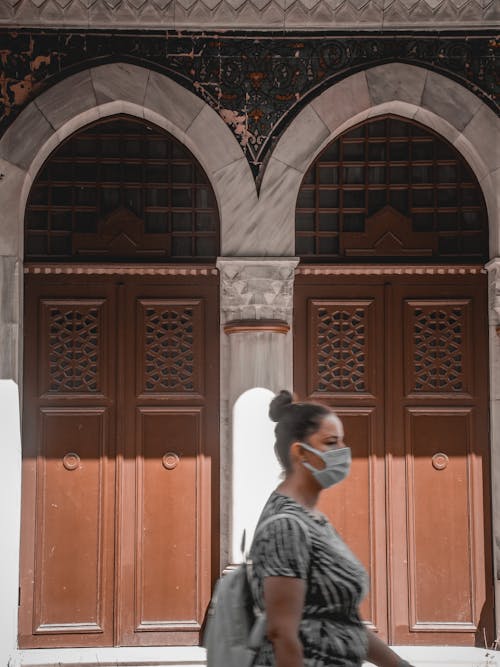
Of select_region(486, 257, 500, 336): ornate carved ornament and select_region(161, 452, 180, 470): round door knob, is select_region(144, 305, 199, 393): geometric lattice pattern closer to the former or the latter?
select_region(161, 452, 180, 470): round door knob

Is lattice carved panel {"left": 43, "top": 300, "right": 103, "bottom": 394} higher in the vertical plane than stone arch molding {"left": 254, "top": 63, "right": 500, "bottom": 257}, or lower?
lower

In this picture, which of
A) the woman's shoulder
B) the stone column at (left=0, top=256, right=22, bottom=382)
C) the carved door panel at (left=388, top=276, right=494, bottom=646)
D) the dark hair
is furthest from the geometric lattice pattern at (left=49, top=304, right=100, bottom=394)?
the woman's shoulder

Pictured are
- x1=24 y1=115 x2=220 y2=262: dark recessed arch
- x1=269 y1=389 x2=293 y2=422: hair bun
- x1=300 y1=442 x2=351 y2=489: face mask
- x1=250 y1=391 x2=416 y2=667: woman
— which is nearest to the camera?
x1=250 y1=391 x2=416 y2=667: woman

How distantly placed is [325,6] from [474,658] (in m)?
5.27

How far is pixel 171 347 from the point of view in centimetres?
775

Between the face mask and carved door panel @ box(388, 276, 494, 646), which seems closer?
the face mask

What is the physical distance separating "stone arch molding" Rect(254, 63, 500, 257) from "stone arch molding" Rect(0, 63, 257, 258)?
242 millimetres

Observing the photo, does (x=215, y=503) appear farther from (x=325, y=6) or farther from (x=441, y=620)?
(x=325, y=6)

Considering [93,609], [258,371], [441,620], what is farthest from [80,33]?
[441,620]

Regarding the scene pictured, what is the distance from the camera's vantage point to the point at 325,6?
7.59m

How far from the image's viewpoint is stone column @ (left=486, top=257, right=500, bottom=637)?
7.46 meters

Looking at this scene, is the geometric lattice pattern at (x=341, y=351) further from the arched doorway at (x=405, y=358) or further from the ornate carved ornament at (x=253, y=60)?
the ornate carved ornament at (x=253, y=60)

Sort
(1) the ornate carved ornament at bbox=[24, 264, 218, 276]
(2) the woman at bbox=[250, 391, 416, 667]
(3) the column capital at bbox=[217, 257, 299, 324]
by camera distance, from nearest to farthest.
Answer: (2) the woman at bbox=[250, 391, 416, 667]
(3) the column capital at bbox=[217, 257, 299, 324]
(1) the ornate carved ornament at bbox=[24, 264, 218, 276]

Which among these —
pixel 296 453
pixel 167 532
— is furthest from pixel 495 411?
pixel 296 453
